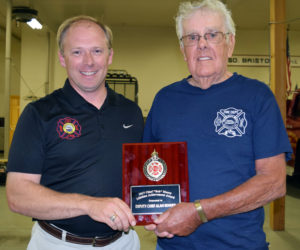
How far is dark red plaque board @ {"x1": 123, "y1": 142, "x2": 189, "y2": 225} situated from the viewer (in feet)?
4.86

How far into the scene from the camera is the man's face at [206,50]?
1.65 m

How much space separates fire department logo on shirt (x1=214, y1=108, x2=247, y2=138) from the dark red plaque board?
22cm

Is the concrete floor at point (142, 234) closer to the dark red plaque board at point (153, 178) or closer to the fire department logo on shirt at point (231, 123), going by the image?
the dark red plaque board at point (153, 178)

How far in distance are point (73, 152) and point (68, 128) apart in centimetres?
13

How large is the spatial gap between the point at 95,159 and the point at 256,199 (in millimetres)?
854

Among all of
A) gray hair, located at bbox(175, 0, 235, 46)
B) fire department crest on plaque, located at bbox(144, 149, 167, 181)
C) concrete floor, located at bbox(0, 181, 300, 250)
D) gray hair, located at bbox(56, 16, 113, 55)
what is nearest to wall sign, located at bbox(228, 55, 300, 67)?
concrete floor, located at bbox(0, 181, 300, 250)

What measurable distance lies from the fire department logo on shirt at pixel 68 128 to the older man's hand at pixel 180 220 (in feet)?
2.08

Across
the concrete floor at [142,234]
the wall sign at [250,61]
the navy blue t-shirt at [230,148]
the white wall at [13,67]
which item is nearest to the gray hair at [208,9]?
the navy blue t-shirt at [230,148]

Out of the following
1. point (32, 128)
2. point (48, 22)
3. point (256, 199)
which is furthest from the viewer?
point (48, 22)

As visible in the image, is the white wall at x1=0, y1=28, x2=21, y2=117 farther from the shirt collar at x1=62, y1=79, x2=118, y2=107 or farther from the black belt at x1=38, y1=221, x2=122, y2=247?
the black belt at x1=38, y1=221, x2=122, y2=247

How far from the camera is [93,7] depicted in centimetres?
946

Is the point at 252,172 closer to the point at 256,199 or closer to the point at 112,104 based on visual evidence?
the point at 256,199

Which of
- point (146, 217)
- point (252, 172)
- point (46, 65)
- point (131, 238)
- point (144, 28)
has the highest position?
point (144, 28)

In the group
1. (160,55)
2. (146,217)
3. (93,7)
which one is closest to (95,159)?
(146,217)
